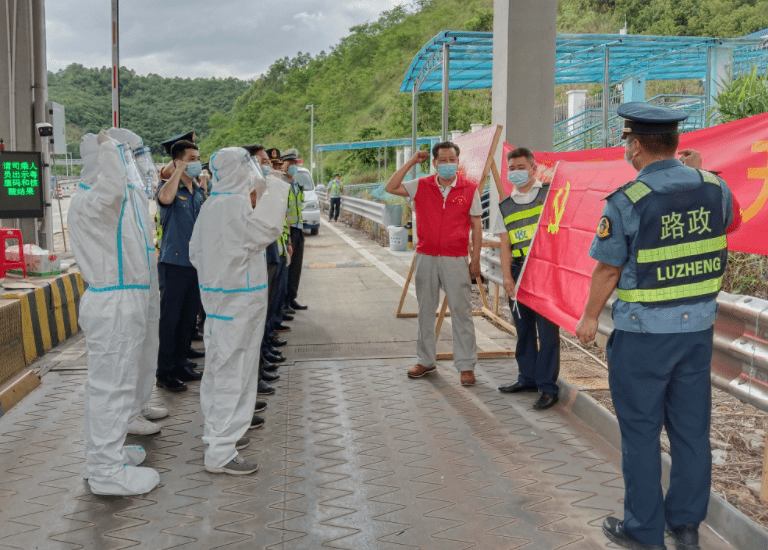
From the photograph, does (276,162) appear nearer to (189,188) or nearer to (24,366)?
(189,188)

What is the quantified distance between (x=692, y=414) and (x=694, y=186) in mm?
1079

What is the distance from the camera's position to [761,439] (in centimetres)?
467

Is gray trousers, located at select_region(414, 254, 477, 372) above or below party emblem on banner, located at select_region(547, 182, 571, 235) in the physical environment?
below

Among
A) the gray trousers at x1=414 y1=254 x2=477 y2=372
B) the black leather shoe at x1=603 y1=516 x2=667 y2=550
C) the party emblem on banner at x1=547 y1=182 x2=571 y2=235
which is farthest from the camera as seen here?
the gray trousers at x1=414 y1=254 x2=477 y2=372

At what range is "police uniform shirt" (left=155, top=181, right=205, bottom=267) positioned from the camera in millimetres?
6227

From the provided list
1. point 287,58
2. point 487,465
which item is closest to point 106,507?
point 487,465

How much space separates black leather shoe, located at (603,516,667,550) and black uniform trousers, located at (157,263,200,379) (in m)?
4.04

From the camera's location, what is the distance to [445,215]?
249 inches

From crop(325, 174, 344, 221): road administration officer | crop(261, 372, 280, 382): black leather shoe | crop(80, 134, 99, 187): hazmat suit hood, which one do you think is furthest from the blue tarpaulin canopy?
crop(325, 174, 344, 221): road administration officer

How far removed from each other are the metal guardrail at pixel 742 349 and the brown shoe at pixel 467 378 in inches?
97.6

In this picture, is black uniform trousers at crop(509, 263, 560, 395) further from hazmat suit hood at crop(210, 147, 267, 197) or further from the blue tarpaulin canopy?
the blue tarpaulin canopy

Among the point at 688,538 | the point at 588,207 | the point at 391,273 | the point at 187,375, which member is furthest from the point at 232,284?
the point at 391,273

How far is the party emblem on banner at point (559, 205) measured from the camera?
5.46 m

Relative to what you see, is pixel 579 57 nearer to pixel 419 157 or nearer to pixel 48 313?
pixel 419 157
